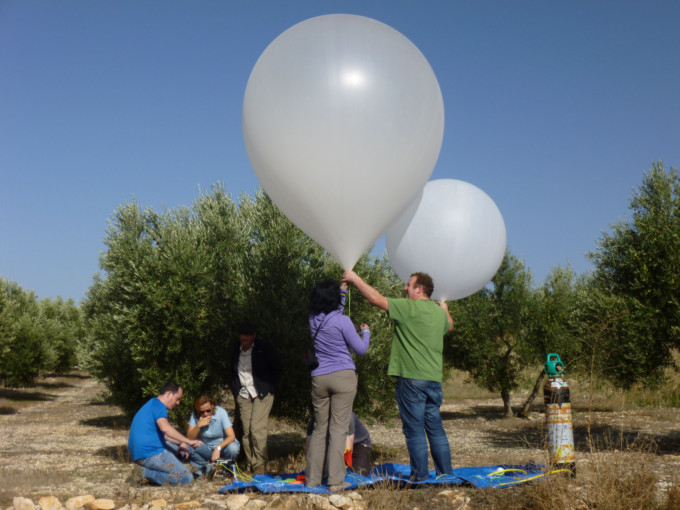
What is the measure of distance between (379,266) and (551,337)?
33.1ft

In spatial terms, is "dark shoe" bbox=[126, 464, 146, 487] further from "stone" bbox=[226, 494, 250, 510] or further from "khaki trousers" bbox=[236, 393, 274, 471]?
"stone" bbox=[226, 494, 250, 510]

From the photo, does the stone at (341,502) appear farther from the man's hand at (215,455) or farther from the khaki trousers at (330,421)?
the man's hand at (215,455)

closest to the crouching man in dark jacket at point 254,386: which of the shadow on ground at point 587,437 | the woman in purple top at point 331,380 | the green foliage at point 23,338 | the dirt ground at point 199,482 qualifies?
the dirt ground at point 199,482

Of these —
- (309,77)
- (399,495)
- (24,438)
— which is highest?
(309,77)

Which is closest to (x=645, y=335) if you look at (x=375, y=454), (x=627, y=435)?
(x=627, y=435)

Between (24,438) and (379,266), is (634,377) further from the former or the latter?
(24,438)

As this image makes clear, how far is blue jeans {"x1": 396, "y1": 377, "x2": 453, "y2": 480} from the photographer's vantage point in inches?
216

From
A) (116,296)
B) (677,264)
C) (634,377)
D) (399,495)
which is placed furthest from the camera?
(634,377)

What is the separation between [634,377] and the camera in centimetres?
1099

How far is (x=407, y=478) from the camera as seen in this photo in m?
5.79

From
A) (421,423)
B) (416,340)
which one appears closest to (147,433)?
(421,423)

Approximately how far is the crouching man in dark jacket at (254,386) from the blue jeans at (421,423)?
2.13 m

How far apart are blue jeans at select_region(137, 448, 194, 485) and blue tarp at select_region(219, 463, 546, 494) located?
2.16 feet

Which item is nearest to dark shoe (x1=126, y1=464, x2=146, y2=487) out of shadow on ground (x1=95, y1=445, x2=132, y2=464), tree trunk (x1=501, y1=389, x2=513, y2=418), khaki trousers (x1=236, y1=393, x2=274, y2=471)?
khaki trousers (x1=236, y1=393, x2=274, y2=471)
